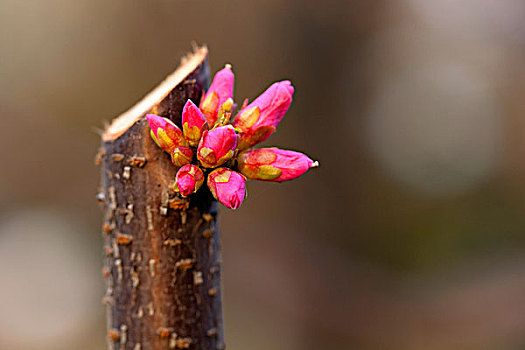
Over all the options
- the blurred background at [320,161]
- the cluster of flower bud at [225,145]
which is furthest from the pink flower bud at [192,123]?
the blurred background at [320,161]

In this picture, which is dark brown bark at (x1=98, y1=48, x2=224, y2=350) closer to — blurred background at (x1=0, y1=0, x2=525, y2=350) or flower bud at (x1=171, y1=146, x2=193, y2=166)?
flower bud at (x1=171, y1=146, x2=193, y2=166)

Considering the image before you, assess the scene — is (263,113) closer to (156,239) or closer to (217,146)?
(217,146)

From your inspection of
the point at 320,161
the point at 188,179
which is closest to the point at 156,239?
the point at 188,179

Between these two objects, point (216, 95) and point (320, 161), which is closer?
point (216, 95)

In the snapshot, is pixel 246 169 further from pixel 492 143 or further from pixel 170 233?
pixel 492 143

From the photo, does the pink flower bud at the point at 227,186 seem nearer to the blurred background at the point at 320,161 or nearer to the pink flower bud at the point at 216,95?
the pink flower bud at the point at 216,95

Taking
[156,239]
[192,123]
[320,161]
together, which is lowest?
[156,239]

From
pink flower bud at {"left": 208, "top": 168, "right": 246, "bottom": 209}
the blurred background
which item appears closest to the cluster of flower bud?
pink flower bud at {"left": 208, "top": 168, "right": 246, "bottom": 209}
